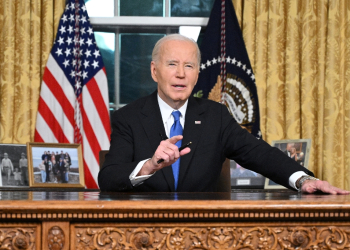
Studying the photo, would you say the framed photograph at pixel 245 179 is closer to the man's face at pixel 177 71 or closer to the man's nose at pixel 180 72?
the man's face at pixel 177 71

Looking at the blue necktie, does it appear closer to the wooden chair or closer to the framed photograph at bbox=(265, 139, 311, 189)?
the wooden chair

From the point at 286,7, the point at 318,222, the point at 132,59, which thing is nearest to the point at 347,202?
the point at 318,222

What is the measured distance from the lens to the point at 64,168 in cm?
315

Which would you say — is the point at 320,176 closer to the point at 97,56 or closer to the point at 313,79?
the point at 313,79

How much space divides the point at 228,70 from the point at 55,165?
1.36 metres

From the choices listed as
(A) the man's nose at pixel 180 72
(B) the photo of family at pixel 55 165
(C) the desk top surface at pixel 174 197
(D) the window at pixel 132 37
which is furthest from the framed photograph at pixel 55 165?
(C) the desk top surface at pixel 174 197

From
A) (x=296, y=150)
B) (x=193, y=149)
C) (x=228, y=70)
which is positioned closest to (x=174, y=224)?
(x=193, y=149)

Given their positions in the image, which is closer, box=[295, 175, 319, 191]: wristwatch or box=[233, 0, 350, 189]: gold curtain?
box=[295, 175, 319, 191]: wristwatch

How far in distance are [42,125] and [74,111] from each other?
0.78 feet

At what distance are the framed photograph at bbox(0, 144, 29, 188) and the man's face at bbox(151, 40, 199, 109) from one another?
1365mm

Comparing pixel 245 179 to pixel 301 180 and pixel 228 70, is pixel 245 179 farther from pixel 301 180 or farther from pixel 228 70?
pixel 301 180

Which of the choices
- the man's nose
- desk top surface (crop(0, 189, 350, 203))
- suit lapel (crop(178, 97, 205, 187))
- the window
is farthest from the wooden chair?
the window

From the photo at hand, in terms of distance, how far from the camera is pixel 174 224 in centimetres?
122

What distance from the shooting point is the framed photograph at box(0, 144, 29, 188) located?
307 centimetres
